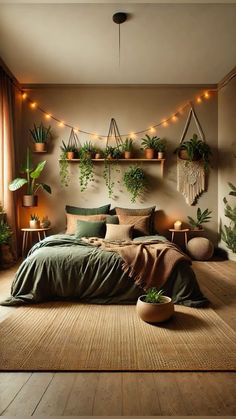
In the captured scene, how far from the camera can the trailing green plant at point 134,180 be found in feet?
17.4

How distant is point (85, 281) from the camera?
3164 millimetres

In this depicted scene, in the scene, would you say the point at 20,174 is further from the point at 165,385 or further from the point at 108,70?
the point at 165,385

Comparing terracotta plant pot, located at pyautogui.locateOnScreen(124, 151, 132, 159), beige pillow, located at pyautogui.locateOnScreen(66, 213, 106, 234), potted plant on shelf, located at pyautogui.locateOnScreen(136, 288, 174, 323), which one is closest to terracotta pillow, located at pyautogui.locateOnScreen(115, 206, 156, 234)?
beige pillow, located at pyautogui.locateOnScreen(66, 213, 106, 234)

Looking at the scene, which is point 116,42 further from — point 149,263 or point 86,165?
point 149,263

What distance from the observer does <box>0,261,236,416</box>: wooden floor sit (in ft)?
5.15

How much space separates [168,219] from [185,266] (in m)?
2.43

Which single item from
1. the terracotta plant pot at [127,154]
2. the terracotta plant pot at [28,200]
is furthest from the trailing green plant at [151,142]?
the terracotta plant pot at [28,200]

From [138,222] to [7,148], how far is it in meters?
2.24

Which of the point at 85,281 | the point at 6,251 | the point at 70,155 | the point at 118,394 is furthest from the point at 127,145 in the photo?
the point at 118,394

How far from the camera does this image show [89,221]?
4.57 m

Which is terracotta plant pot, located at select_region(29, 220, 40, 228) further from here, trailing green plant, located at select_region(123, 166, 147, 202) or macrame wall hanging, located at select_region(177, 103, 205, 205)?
macrame wall hanging, located at select_region(177, 103, 205, 205)

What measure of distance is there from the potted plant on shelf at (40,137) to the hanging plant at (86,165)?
2.10 feet

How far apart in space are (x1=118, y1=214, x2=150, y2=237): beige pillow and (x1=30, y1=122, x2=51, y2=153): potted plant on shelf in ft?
5.91

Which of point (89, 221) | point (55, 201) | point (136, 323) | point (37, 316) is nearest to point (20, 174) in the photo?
point (55, 201)
